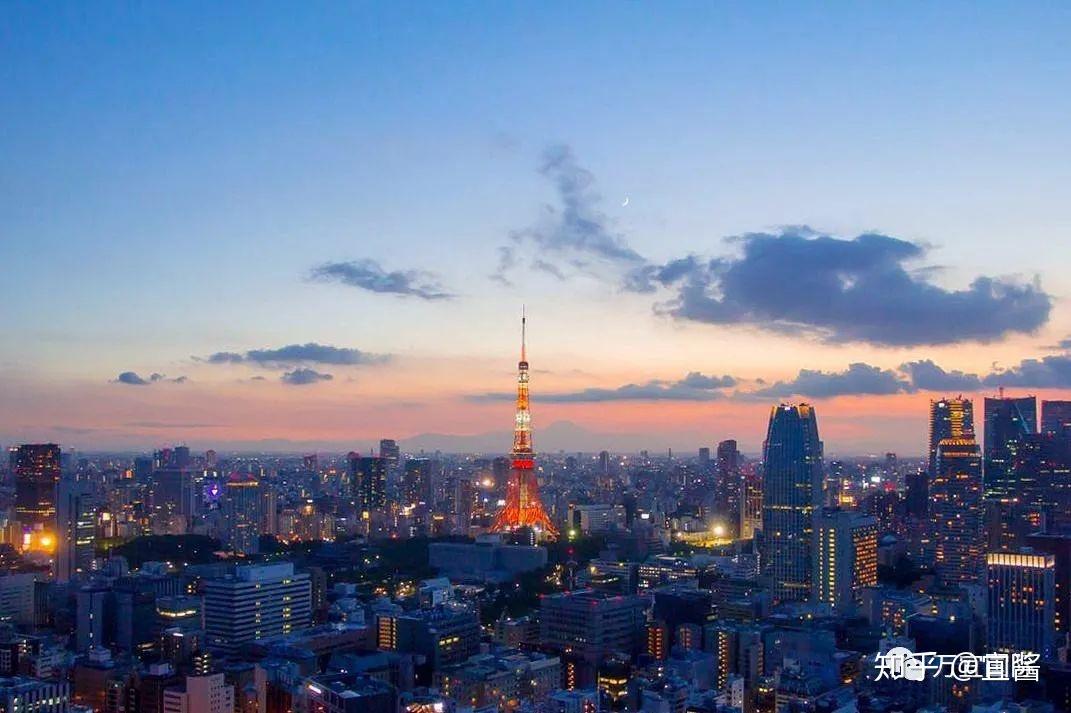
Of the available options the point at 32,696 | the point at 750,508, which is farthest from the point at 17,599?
the point at 750,508

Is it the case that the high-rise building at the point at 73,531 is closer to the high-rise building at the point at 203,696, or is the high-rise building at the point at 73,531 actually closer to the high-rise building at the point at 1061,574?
the high-rise building at the point at 203,696

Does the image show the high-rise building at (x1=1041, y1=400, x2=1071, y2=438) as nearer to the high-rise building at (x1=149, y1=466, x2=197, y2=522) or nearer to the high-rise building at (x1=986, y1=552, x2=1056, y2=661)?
the high-rise building at (x1=986, y1=552, x2=1056, y2=661)

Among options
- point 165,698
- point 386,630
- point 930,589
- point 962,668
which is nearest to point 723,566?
point 930,589

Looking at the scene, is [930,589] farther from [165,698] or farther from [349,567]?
[165,698]

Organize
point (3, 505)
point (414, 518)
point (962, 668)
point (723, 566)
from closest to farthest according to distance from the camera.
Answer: point (962, 668)
point (723, 566)
point (3, 505)
point (414, 518)

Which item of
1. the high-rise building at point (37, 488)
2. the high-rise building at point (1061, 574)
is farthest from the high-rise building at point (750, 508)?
the high-rise building at point (37, 488)
